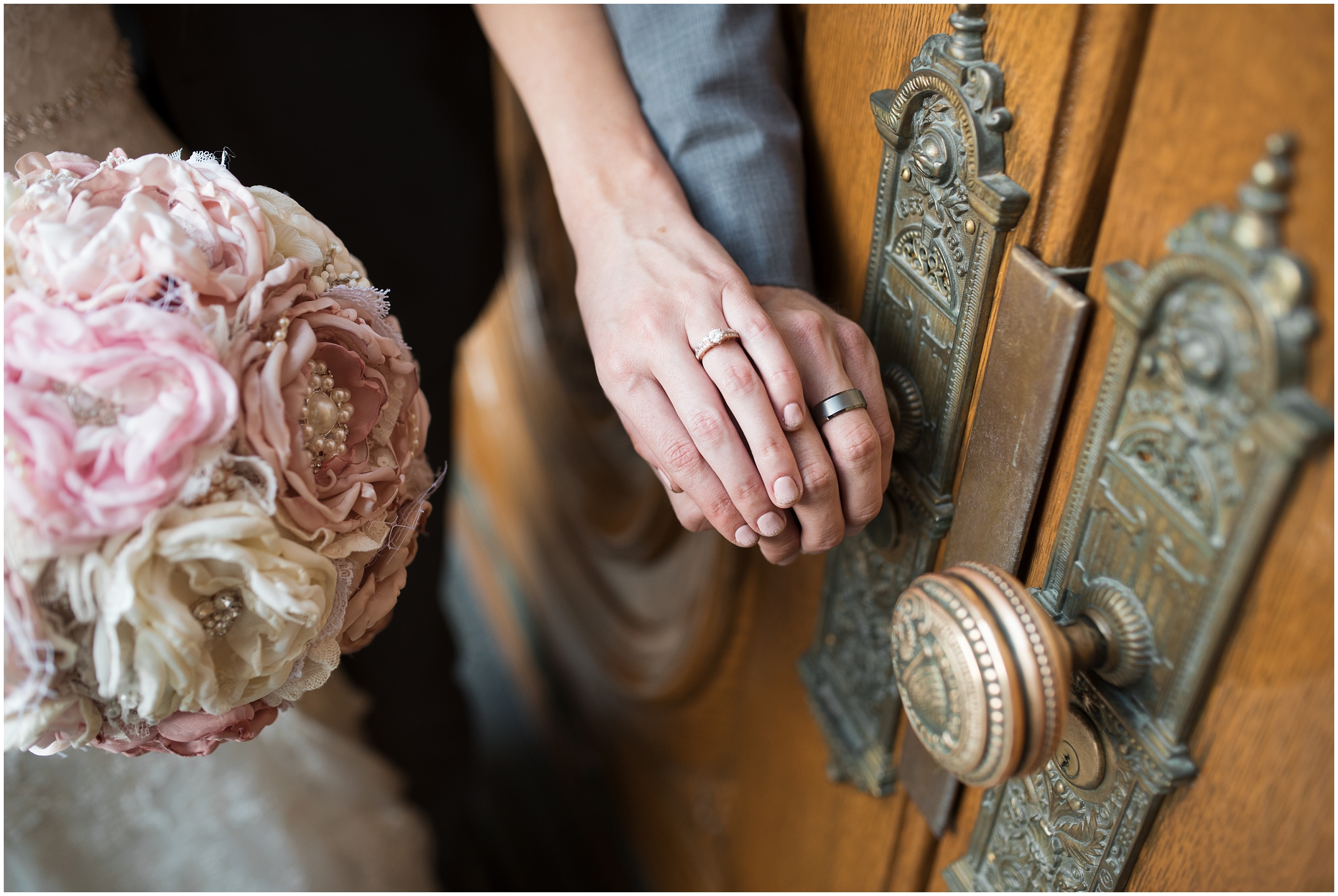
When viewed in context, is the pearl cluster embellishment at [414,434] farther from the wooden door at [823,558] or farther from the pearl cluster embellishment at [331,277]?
the wooden door at [823,558]

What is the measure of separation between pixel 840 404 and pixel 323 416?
219 millimetres

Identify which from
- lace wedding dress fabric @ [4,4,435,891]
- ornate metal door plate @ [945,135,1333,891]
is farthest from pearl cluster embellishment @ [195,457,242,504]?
lace wedding dress fabric @ [4,4,435,891]

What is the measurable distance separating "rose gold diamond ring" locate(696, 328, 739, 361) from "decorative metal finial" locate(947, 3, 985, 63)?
14cm

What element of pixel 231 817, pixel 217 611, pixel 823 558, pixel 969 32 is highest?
pixel 969 32

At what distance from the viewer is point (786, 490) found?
41 cm

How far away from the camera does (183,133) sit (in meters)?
0.69

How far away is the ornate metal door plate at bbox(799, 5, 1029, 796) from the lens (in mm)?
372

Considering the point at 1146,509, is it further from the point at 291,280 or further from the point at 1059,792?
the point at 291,280

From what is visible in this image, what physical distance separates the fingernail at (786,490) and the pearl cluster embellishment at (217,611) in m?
0.22

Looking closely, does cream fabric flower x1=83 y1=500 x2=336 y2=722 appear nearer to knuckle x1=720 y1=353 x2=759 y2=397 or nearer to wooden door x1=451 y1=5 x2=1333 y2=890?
knuckle x1=720 y1=353 x2=759 y2=397

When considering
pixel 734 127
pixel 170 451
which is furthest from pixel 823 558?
pixel 170 451

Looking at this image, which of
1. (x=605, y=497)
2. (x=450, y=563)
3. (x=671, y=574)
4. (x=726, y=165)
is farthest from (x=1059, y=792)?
(x=450, y=563)

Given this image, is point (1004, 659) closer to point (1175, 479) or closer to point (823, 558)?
point (1175, 479)

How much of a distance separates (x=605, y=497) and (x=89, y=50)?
60 centimetres
